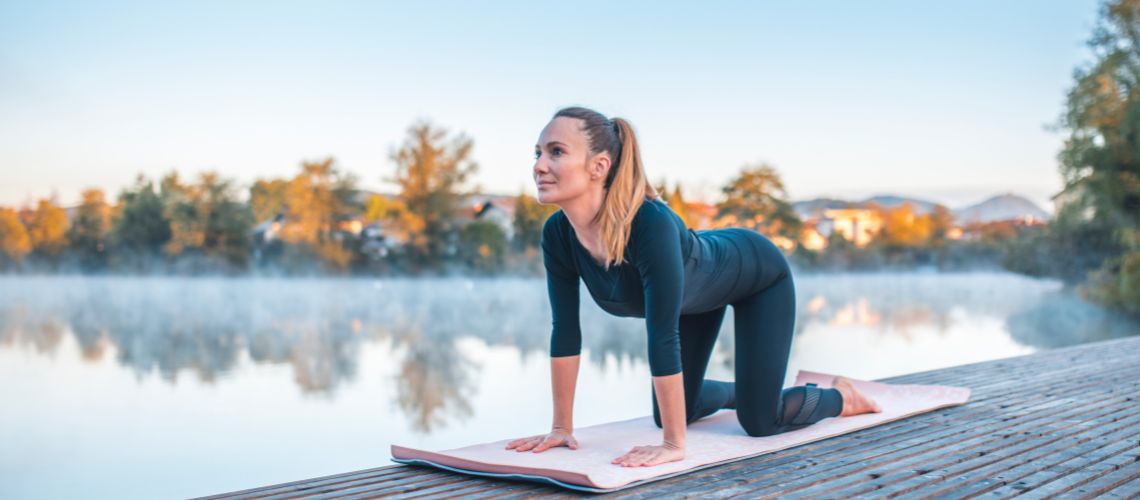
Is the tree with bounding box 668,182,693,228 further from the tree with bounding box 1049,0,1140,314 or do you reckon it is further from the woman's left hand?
the woman's left hand

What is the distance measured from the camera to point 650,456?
2.05 meters

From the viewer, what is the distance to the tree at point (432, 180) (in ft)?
83.4

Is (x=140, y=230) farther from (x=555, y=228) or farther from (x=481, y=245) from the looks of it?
(x=555, y=228)

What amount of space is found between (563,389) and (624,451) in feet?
0.72

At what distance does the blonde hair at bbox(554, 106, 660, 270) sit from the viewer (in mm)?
2105

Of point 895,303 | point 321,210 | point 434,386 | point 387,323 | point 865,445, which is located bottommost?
point 895,303

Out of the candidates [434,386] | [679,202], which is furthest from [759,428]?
[679,202]

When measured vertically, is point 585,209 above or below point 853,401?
above

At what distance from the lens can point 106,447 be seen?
607cm

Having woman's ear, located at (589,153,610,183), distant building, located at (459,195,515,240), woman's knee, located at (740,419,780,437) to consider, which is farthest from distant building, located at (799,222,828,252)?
woman's ear, located at (589,153,610,183)

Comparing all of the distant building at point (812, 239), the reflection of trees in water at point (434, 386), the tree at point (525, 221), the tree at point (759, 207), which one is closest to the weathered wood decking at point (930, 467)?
the reflection of trees in water at point (434, 386)

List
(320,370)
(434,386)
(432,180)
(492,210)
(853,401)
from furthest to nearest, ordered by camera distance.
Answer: (492,210)
(432,180)
(320,370)
(434,386)
(853,401)

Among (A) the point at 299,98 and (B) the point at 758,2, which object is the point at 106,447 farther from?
(A) the point at 299,98

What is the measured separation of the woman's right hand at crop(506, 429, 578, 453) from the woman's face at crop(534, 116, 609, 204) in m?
0.62
